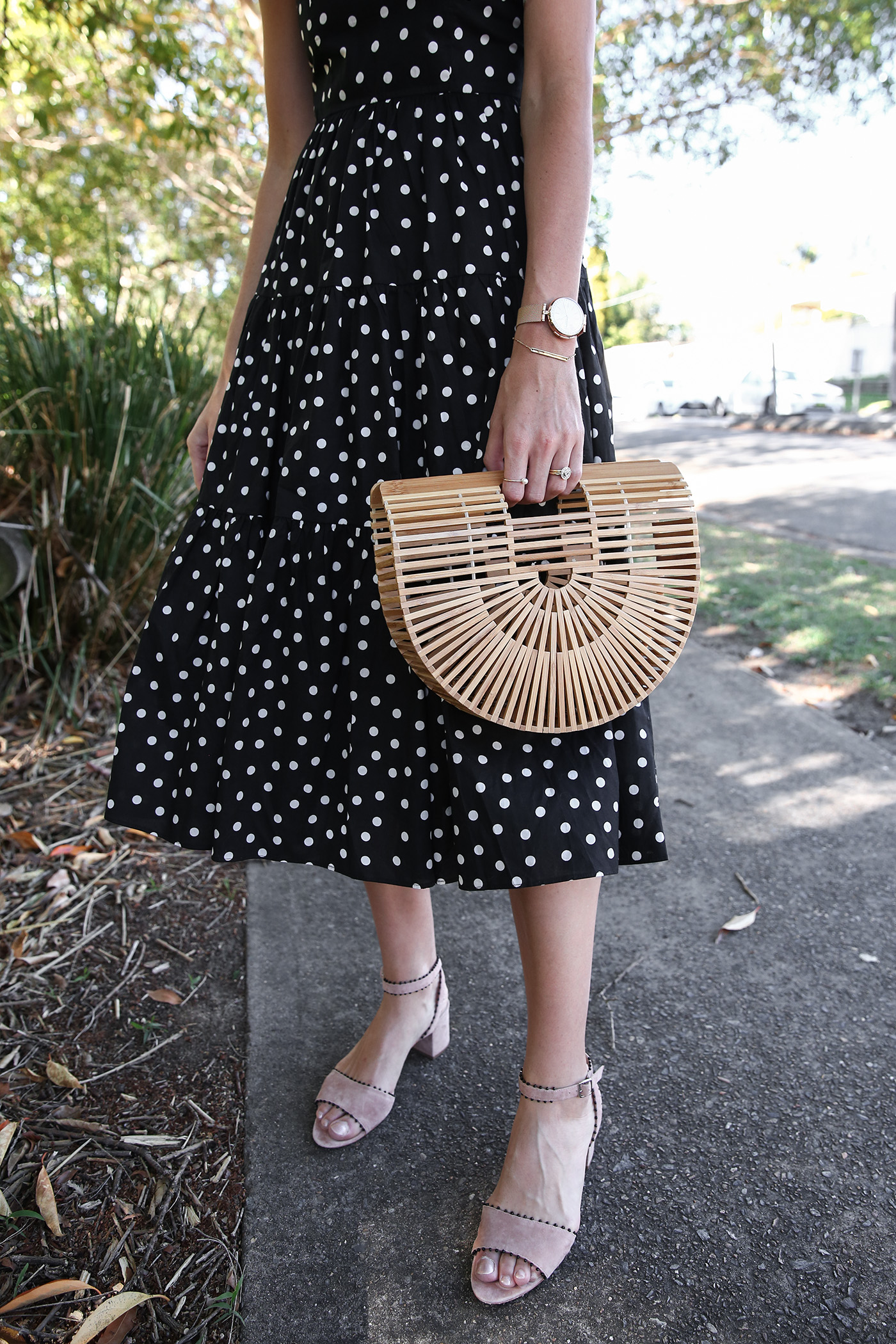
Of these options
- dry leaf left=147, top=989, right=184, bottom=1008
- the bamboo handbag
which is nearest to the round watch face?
the bamboo handbag

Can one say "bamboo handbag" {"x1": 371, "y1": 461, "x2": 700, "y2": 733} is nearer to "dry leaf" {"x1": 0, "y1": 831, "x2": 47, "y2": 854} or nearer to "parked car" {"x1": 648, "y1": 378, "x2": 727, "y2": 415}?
"dry leaf" {"x1": 0, "y1": 831, "x2": 47, "y2": 854}

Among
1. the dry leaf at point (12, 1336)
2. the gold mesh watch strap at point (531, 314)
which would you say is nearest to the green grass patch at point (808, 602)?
the gold mesh watch strap at point (531, 314)

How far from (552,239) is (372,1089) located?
1167 millimetres

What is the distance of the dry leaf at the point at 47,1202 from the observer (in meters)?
1.13

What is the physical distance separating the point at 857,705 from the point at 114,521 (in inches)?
93.1

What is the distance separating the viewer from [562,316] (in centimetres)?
100

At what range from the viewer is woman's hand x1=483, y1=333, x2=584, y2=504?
991mm

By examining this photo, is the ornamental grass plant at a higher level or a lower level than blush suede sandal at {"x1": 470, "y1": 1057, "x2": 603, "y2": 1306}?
higher

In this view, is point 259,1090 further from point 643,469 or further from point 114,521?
point 114,521

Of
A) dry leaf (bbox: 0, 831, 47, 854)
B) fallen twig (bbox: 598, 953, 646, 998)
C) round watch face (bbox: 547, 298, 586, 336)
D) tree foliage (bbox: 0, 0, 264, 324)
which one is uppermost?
tree foliage (bbox: 0, 0, 264, 324)

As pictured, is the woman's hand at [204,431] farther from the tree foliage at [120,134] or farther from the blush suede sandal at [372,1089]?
the tree foliage at [120,134]

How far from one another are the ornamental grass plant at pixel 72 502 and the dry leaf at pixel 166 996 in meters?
1.22

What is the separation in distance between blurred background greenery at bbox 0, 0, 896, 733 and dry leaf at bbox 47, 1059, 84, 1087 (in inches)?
54.3

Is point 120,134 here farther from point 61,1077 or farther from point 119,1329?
point 119,1329
